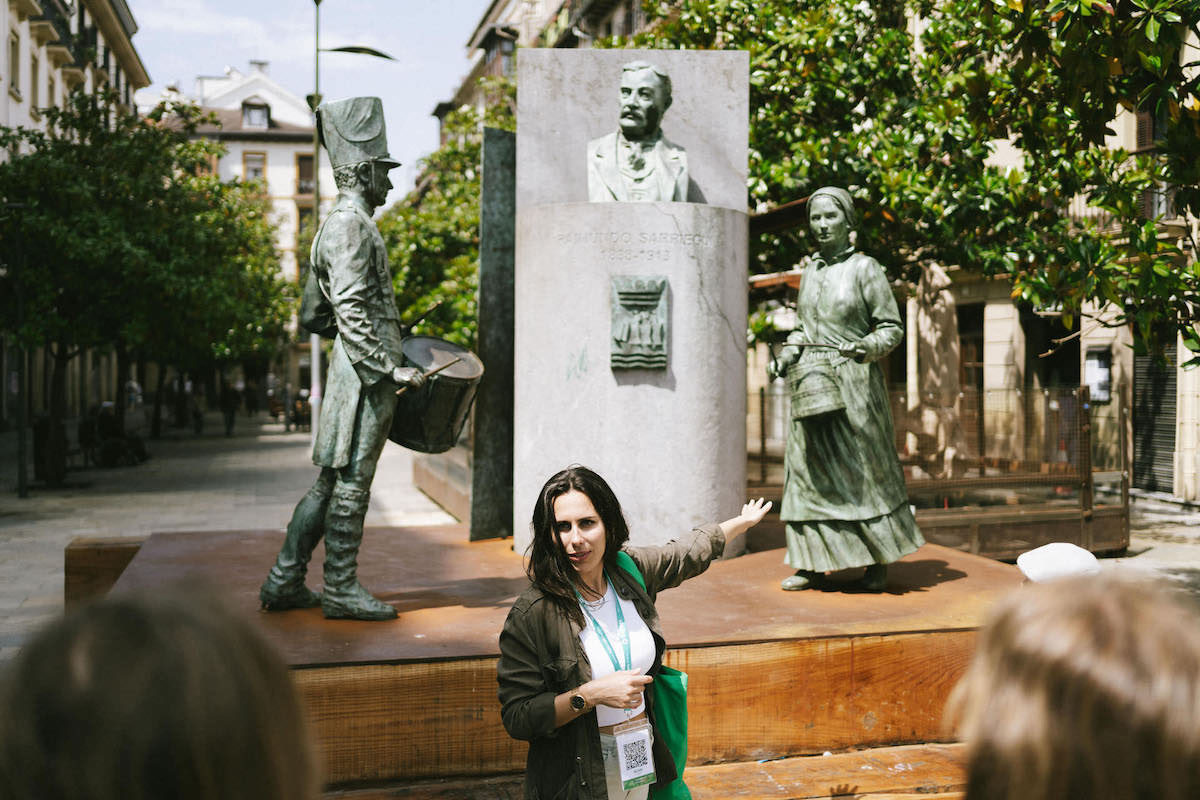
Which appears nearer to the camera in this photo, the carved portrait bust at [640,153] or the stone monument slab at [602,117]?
the carved portrait bust at [640,153]

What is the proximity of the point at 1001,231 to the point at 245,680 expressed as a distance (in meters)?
Result: 13.5

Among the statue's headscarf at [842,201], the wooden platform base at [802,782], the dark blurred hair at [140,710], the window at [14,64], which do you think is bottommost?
the wooden platform base at [802,782]

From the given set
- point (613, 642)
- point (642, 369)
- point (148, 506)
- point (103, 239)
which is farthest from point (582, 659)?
point (103, 239)

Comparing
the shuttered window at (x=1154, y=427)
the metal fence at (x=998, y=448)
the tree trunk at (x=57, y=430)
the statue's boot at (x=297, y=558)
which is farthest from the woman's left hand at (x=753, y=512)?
the tree trunk at (x=57, y=430)

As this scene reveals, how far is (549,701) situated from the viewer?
2.82 meters

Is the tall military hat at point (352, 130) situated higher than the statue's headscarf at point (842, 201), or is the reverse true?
the tall military hat at point (352, 130)

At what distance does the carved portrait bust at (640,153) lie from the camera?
22.3ft

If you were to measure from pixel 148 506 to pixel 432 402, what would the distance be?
39.6 ft

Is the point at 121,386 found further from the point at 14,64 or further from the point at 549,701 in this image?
the point at 549,701

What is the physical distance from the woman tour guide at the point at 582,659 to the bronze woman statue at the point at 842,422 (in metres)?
2.72

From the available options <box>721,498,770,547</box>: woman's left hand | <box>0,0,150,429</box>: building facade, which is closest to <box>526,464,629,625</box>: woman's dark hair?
<box>721,498,770,547</box>: woman's left hand

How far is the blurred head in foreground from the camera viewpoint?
1.09 metres

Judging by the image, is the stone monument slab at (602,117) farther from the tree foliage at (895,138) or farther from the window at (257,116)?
the window at (257,116)

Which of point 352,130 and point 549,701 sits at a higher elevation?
point 352,130
